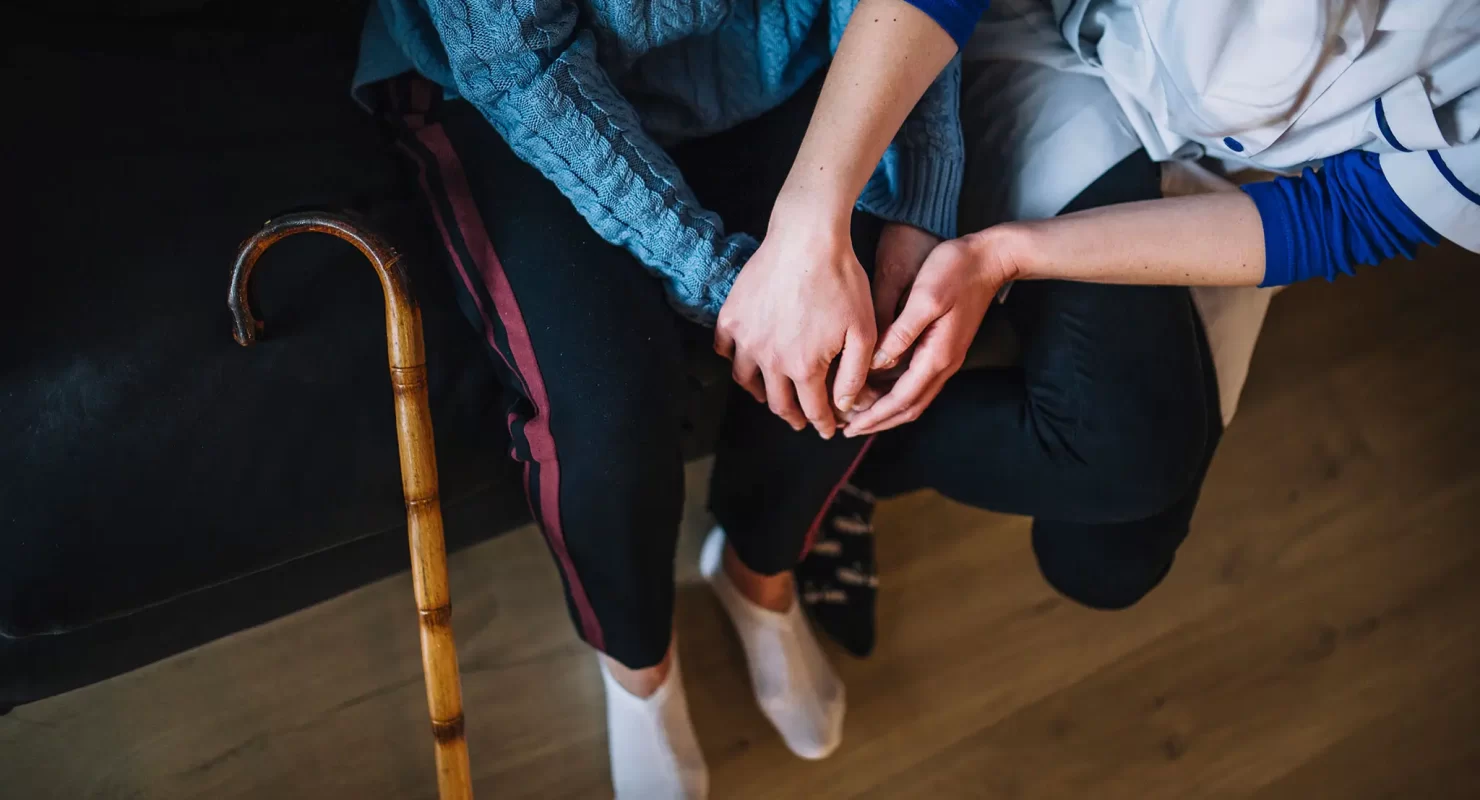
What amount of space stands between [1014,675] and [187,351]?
95cm

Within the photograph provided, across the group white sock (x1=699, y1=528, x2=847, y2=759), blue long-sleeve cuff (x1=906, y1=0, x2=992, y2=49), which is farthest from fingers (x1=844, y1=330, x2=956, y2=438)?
white sock (x1=699, y1=528, x2=847, y2=759)

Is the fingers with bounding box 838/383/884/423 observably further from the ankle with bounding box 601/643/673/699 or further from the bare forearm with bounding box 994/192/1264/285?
the ankle with bounding box 601/643/673/699

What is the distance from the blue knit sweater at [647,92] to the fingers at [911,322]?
0.30ft

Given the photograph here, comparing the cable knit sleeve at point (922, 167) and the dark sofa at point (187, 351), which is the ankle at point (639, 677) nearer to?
the dark sofa at point (187, 351)

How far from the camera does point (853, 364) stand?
2.51ft

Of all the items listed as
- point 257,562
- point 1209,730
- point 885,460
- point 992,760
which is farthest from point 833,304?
point 1209,730

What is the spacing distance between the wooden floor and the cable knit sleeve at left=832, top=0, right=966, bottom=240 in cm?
54

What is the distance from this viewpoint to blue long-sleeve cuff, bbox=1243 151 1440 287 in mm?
756

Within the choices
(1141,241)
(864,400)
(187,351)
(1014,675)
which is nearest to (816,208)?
(864,400)

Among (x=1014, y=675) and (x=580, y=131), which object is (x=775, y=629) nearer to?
(x=1014, y=675)

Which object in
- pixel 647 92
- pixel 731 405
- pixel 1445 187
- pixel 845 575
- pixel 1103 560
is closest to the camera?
pixel 1445 187

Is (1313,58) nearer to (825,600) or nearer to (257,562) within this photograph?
(825,600)

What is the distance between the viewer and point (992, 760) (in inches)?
44.4

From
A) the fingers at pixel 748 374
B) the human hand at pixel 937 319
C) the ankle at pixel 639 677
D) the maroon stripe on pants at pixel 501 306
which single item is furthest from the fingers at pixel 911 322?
the ankle at pixel 639 677
